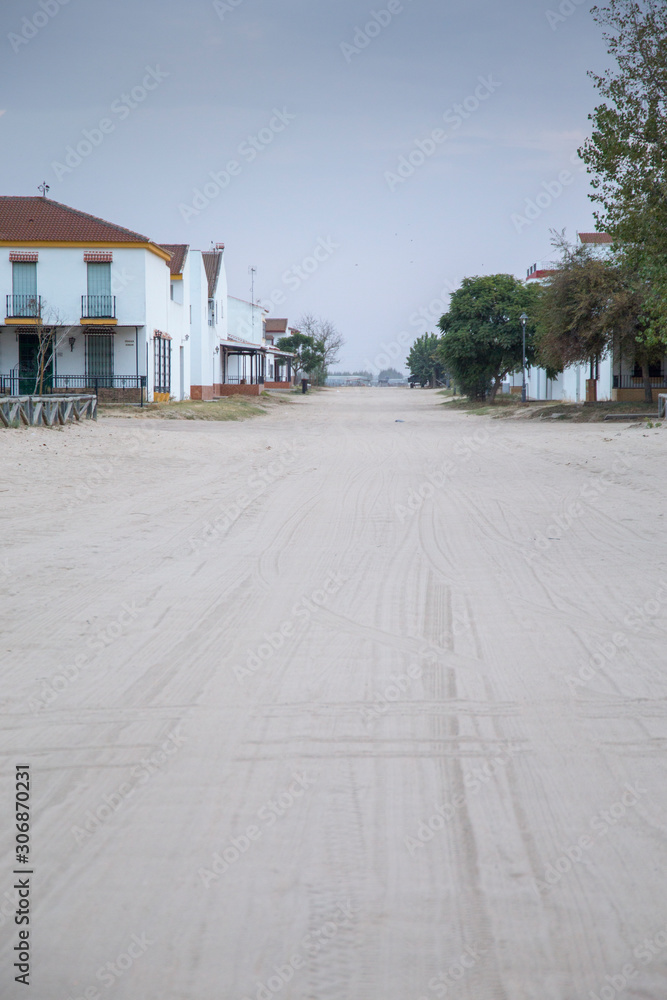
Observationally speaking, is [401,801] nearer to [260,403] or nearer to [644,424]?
[644,424]

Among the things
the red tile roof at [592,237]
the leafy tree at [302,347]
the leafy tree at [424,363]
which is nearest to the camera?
the red tile roof at [592,237]

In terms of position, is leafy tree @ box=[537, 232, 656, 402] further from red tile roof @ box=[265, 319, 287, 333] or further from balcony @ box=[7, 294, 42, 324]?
red tile roof @ box=[265, 319, 287, 333]

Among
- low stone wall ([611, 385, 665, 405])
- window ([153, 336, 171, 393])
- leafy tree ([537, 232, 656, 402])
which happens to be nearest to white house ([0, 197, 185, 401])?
window ([153, 336, 171, 393])

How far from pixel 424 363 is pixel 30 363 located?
8802 centimetres

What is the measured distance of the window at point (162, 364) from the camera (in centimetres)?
3794

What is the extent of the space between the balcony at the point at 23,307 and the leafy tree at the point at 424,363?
81.3 metres

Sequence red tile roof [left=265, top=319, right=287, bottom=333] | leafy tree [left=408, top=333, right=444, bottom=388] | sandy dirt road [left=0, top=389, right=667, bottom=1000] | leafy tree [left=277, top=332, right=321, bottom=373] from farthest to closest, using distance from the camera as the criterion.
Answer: leafy tree [left=408, top=333, right=444, bottom=388]
red tile roof [left=265, top=319, right=287, bottom=333]
leafy tree [left=277, top=332, right=321, bottom=373]
sandy dirt road [left=0, top=389, right=667, bottom=1000]

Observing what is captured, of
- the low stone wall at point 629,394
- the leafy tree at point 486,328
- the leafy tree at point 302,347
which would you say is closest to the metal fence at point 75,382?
the leafy tree at point 486,328

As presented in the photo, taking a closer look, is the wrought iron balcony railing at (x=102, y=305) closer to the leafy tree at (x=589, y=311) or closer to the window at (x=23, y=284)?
the window at (x=23, y=284)

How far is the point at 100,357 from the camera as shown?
121 ft

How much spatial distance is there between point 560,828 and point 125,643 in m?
3.00

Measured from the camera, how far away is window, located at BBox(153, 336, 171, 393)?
124 feet

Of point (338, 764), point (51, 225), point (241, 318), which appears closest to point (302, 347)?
point (241, 318)

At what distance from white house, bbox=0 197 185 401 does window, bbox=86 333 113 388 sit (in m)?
0.04
